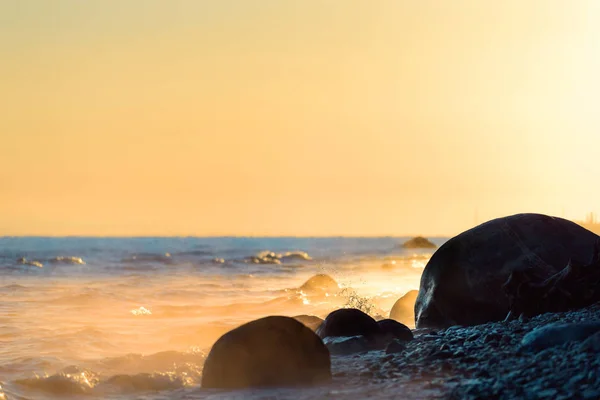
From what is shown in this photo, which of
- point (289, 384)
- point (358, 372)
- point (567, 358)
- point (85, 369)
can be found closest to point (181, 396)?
point (289, 384)

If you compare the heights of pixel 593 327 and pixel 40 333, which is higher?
pixel 593 327

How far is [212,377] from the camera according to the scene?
8.90 metres

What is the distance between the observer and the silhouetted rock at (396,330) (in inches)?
422

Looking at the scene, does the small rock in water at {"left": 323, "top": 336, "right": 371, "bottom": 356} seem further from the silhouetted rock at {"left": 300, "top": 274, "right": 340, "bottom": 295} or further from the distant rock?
the distant rock

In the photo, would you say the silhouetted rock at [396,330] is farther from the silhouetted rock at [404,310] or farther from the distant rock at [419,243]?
the distant rock at [419,243]

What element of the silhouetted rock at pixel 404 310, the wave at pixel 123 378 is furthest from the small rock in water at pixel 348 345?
the silhouetted rock at pixel 404 310

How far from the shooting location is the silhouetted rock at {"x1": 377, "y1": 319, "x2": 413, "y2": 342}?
35.2 feet

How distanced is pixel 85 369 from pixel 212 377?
9.48 feet

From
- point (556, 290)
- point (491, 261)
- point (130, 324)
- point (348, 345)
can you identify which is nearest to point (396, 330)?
point (348, 345)

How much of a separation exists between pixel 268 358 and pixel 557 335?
325cm

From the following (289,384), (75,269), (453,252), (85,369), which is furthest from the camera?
(75,269)

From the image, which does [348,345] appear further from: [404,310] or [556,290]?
[404,310]

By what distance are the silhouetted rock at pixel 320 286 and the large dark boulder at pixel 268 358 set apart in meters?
17.3

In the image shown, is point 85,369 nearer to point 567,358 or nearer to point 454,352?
point 454,352
